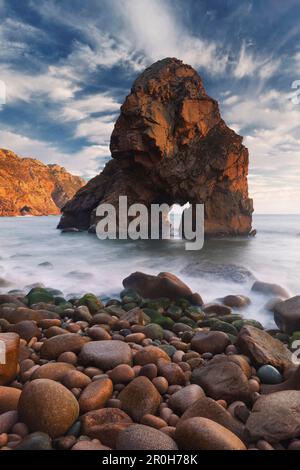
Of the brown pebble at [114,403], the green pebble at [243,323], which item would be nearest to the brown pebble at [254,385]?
the brown pebble at [114,403]

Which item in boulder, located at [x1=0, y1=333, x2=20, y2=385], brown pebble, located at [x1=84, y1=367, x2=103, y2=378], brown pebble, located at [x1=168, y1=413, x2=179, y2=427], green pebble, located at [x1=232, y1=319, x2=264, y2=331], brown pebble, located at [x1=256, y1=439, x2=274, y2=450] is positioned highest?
boulder, located at [x1=0, y1=333, x2=20, y2=385]

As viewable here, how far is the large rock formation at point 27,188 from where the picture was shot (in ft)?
357

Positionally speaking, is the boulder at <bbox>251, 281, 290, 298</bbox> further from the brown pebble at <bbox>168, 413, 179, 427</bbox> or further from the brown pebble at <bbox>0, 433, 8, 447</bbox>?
the brown pebble at <bbox>0, 433, 8, 447</bbox>

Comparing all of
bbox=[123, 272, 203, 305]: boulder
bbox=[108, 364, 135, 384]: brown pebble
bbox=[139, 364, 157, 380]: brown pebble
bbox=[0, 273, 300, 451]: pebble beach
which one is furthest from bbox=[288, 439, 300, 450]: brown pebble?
bbox=[123, 272, 203, 305]: boulder

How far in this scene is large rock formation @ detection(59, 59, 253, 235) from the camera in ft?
77.8

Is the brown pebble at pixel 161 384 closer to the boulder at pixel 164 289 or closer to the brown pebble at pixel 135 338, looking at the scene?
the brown pebble at pixel 135 338

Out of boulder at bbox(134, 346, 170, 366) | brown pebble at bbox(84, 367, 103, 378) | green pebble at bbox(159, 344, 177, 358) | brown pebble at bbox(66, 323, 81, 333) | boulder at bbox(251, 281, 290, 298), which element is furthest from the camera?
boulder at bbox(251, 281, 290, 298)

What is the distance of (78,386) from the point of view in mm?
2957

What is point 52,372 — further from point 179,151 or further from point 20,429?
point 179,151

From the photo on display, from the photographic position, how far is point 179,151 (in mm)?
25797

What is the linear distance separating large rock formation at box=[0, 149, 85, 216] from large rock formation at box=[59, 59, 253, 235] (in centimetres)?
8927
